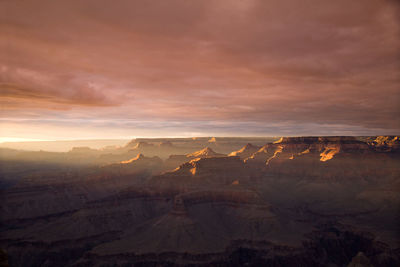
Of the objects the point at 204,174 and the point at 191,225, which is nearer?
the point at 191,225

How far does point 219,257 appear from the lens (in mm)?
103750

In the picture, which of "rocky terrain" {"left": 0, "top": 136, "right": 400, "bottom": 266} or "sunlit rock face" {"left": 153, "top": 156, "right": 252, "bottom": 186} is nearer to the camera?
"rocky terrain" {"left": 0, "top": 136, "right": 400, "bottom": 266}

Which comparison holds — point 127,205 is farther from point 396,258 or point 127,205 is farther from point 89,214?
point 396,258

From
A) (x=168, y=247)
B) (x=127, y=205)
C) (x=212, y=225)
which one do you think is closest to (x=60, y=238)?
(x=127, y=205)

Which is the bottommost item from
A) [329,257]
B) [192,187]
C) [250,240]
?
[329,257]

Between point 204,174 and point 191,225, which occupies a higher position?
point 204,174

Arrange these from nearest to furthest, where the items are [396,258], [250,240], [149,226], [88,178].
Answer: [396,258], [250,240], [149,226], [88,178]

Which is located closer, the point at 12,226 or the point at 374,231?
the point at 374,231

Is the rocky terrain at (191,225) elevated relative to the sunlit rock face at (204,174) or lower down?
lower down

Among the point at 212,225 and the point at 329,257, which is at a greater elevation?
the point at 212,225

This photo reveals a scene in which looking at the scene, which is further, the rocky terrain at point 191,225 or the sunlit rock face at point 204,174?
the sunlit rock face at point 204,174

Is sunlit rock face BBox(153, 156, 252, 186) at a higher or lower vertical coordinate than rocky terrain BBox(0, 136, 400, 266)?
higher

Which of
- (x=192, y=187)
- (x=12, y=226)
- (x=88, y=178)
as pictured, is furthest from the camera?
(x=88, y=178)

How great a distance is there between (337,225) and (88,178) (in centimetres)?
15235
